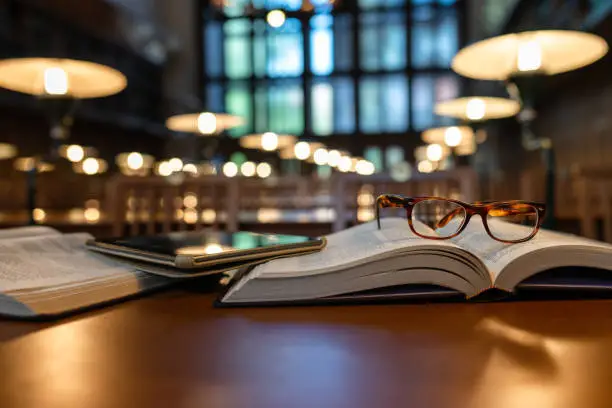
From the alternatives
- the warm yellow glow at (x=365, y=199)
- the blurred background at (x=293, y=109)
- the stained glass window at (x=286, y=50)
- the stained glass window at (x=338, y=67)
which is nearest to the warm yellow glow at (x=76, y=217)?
the blurred background at (x=293, y=109)

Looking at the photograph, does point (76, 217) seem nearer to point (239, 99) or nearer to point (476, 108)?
point (476, 108)

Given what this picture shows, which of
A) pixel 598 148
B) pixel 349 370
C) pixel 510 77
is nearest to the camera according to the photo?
pixel 349 370

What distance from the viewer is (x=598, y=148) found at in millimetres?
5488

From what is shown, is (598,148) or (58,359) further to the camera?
(598,148)

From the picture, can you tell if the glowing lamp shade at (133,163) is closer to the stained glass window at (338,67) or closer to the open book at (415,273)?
the stained glass window at (338,67)

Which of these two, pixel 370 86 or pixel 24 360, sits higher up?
pixel 370 86

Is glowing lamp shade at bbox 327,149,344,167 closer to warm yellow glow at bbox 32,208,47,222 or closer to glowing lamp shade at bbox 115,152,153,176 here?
glowing lamp shade at bbox 115,152,153,176

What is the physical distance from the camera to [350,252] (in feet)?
2.26

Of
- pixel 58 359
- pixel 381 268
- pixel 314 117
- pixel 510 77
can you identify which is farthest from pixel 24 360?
pixel 314 117

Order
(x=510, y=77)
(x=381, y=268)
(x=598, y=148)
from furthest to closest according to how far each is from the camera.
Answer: (x=598, y=148) → (x=510, y=77) → (x=381, y=268)

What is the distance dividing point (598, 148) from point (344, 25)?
7041 mm

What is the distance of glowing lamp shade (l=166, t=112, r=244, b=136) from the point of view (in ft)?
10.3

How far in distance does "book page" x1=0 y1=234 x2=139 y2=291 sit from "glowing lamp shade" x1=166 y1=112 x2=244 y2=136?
2.33m

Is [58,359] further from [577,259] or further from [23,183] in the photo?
[23,183]
